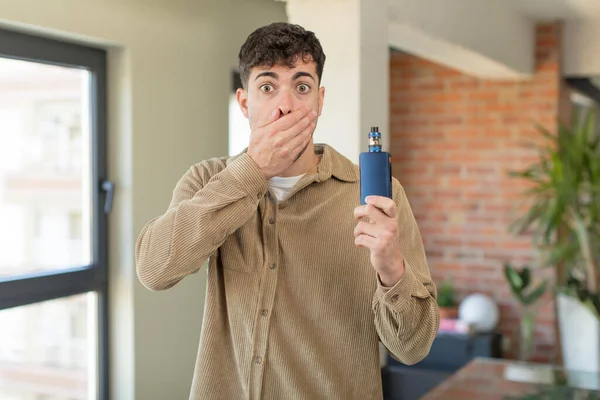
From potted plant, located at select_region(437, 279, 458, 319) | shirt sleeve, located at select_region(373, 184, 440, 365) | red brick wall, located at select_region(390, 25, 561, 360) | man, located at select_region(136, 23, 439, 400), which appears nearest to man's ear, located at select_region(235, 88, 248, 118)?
man, located at select_region(136, 23, 439, 400)

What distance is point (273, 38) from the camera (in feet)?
4.78

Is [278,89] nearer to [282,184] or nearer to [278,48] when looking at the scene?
[278,48]

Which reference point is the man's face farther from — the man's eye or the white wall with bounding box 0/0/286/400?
the white wall with bounding box 0/0/286/400

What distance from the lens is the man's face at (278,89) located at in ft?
4.73

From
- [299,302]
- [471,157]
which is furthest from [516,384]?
[471,157]

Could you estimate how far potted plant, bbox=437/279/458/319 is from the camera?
4961mm

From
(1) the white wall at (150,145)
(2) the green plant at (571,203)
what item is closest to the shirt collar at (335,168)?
(1) the white wall at (150,145)

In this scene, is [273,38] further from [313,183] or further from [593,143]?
[593,143]

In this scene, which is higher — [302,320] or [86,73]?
[86,73]

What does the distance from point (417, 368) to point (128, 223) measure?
210 centimetres

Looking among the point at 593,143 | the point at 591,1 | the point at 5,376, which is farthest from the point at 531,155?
the point at 5,376

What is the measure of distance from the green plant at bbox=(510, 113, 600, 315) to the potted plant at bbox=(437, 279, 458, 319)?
24.2 inches

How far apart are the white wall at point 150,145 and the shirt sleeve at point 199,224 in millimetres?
1667

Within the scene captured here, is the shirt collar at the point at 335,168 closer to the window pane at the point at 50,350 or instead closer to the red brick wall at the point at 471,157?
the window pane at the point at 50,350
